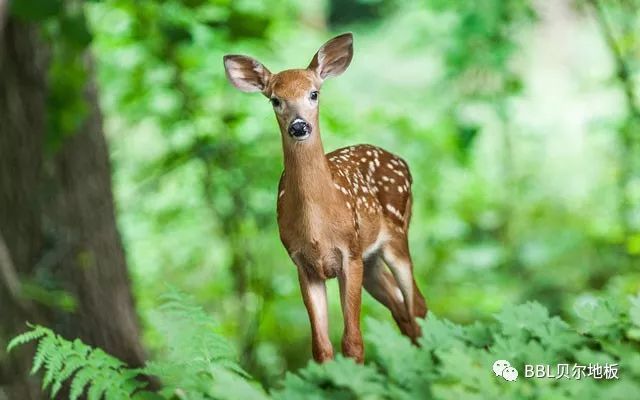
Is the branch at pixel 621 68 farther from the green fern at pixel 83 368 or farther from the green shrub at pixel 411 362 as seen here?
the green fern at pixel 83 368

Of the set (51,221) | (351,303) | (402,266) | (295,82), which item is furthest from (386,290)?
(51,221)

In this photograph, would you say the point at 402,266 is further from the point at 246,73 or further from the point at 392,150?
the point at 392,150

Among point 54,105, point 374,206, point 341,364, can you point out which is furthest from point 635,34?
point 341,364

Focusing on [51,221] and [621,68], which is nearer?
[51,221]

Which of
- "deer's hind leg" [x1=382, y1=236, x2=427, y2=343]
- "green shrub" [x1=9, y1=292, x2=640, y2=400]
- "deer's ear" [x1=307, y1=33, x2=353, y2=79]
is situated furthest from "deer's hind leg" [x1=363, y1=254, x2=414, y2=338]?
"deer's ear" [x1=307, y1=33, x2=353, y2=79]

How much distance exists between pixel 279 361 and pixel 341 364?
12.0 feet

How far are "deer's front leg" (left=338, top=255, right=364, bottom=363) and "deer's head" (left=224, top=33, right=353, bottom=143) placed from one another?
244mm

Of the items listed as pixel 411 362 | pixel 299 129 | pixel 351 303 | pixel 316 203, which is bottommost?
pixel 411 362

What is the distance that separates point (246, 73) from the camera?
1.64m

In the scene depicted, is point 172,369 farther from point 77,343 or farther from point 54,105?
point 54,105

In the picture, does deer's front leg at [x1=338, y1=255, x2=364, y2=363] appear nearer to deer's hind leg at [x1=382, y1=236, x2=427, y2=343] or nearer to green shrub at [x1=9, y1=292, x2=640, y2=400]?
green shrub at [x1=9, y1=292, x2=640, y2=400]

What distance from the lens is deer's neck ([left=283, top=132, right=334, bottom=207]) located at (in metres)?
1.57

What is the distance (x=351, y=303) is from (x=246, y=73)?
447mm

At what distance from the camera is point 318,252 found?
1.59 metres
